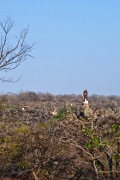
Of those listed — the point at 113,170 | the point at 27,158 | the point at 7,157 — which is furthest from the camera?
the point at 7,157

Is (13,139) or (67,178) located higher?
(13,139)

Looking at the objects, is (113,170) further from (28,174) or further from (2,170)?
(2,170)

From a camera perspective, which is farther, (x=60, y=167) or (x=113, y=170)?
(x=60, y=167)

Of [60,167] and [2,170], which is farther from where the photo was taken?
[2,170]

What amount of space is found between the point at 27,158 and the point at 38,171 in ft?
1.34

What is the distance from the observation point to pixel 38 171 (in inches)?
352

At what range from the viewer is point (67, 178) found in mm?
8930

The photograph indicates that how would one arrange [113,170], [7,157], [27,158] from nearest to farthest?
1. [113,170]
2. [27,158]
3. [7,157]

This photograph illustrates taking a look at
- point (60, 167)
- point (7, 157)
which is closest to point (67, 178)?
point (60, 167)

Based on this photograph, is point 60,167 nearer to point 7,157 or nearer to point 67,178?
point 67,178

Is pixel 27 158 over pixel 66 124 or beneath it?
beneath

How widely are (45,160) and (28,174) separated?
644 millimetres

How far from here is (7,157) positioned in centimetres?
973

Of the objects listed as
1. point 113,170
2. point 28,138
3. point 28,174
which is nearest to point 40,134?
point 28,138
